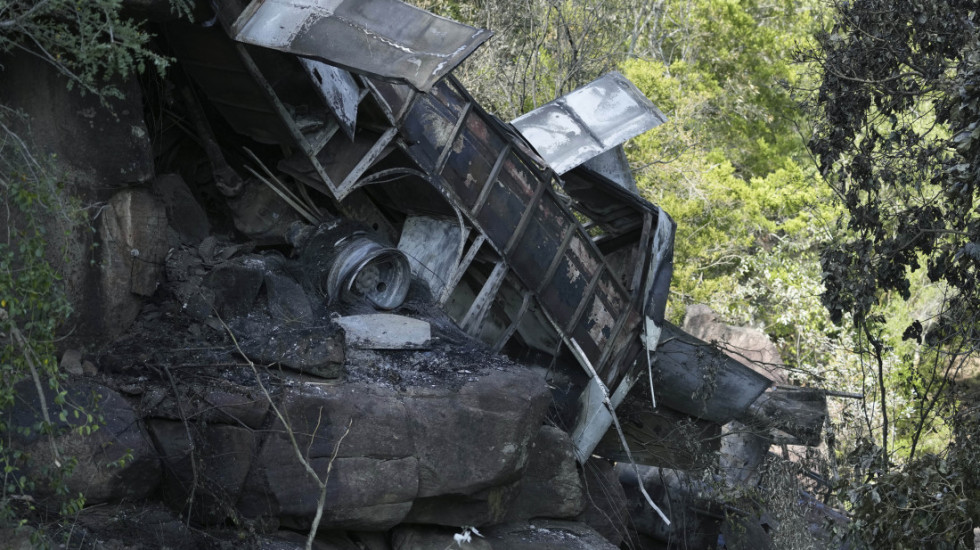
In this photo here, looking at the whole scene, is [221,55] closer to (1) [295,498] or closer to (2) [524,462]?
(1) [295,498]

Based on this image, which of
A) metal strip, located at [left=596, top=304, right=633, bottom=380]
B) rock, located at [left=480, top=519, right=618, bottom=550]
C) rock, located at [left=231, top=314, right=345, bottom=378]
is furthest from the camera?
metal strip, located at [left=596, top=304, right=633, bottom=380]

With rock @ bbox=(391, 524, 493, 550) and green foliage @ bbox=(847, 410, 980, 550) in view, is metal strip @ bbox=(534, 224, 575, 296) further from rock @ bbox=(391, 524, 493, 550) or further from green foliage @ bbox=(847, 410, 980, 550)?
green foliage @ bbox=(847, 410, 980, 550)

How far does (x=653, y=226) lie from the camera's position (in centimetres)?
985

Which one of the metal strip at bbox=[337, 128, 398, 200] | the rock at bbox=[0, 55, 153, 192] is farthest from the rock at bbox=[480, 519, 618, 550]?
the rock at bbox=[0, 55, 153, 192]

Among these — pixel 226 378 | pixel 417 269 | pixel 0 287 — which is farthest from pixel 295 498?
pixel 417 269

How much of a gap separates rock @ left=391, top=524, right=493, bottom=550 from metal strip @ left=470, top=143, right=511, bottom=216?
8.81ft

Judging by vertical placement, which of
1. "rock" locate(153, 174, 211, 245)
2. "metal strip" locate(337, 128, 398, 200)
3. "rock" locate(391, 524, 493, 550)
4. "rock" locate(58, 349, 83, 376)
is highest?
"metal strip" locate(337, 128, 398, 200)

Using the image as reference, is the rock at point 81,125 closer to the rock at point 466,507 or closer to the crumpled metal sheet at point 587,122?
the rock at point 466,507

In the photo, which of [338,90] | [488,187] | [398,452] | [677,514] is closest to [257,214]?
[338,90]

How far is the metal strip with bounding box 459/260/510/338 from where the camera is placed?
8.95 meters

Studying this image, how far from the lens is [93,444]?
18.8 ft

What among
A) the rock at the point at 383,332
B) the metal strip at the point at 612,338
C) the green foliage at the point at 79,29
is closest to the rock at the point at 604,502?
the metal strip at the point at 612,338

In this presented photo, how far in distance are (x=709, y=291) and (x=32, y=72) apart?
508 inches

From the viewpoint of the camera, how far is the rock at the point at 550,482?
8.04 m
